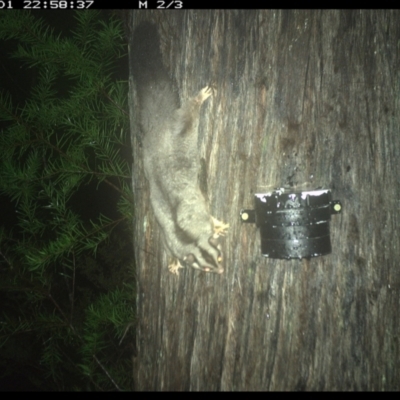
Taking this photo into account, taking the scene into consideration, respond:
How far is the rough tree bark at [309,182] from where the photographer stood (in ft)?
4.32

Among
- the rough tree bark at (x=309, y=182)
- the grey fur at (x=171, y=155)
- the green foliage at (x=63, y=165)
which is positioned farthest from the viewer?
the green foliage at (x=63, y=165)

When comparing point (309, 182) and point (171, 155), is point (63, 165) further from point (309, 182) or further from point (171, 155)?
point (309, 182)

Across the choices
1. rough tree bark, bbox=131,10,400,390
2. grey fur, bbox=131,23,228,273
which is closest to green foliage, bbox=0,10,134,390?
grey fur, bbox=131,23,228,273

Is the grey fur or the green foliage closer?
the grey fur

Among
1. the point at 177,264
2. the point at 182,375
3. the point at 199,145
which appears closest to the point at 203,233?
the point at 177,264

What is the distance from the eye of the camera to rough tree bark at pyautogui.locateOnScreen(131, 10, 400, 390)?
4.32 ft

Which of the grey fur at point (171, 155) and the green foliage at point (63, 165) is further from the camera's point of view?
the green foliage at point (63, 165)

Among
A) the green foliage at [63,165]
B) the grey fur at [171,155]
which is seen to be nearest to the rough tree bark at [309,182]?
the grey fur at [171,155]

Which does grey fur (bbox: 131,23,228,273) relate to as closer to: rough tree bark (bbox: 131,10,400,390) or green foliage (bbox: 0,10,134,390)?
rough tree bark (bbox: 131,10,400,390)

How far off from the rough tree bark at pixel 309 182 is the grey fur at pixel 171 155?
113 millimetres

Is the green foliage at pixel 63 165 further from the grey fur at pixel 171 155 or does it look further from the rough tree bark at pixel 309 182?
the rough tree bark at pixel 309 182

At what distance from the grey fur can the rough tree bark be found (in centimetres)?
11

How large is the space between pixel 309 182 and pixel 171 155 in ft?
2.12

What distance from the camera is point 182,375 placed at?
1.47 m
